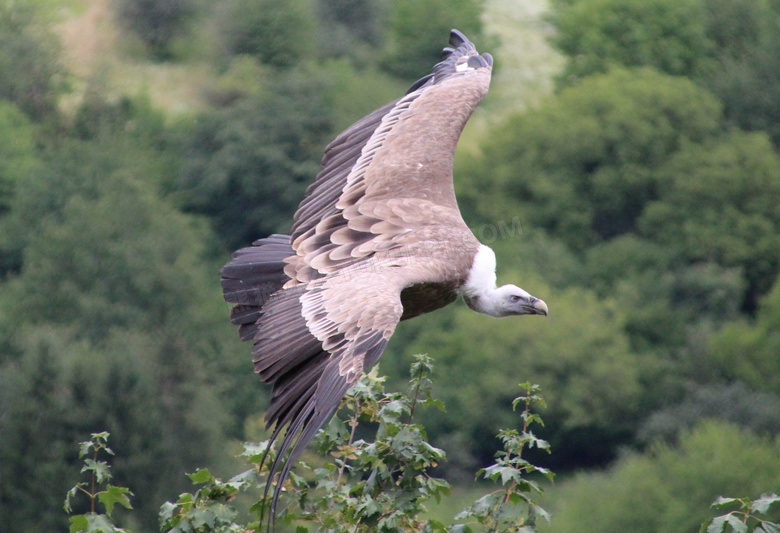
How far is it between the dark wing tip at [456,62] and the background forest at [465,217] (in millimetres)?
28460

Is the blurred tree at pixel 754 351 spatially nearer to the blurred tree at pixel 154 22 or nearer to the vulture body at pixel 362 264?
the blurred tree at pixel 154 22

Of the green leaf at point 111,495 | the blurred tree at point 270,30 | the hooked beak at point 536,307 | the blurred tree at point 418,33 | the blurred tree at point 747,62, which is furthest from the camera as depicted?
the blurred tree at point 418,33

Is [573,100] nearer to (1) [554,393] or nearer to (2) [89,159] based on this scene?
(1) [554,393]

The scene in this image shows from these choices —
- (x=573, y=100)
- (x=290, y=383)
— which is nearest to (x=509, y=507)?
(x=290, y=383)

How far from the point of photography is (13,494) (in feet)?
121

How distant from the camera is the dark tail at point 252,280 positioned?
7.95 meters

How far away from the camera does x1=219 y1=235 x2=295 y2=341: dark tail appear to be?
7.95 metres

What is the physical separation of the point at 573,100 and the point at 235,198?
2022cm

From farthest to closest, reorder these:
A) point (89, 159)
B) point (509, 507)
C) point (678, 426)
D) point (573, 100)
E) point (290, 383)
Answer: point (573, 100)
point (89, 159)
point (678, 426)
point (290, 383)
point (509, 507)

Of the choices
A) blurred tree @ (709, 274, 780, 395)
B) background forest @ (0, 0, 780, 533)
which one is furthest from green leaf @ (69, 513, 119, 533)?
blurred tree @ (709, 274, 780, 395)

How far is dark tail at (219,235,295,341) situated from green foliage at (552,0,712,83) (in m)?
63.3

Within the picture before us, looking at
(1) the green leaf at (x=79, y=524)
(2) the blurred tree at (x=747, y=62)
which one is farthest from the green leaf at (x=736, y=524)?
(2) the blurred tree at (x=747, y=62)

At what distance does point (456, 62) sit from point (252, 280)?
14.3 ft

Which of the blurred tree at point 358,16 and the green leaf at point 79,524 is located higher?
the blurred tree at point 358,16
